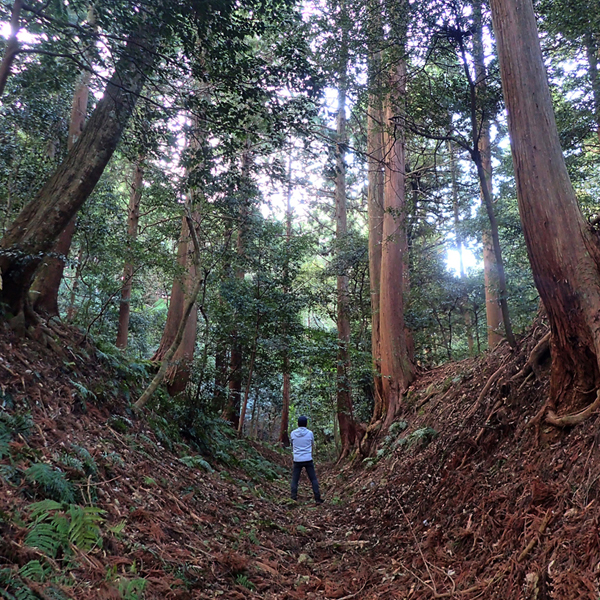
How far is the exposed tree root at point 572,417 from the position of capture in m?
3.94

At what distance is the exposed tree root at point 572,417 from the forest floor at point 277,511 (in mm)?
75

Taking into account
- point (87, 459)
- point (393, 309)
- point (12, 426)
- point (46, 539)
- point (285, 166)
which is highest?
point (285, 166)

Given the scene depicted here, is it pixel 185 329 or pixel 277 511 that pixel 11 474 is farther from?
pixel 185 329

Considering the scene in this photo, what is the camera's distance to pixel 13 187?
30.3ft

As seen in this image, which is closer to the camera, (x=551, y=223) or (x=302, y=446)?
(x=551, y=223)

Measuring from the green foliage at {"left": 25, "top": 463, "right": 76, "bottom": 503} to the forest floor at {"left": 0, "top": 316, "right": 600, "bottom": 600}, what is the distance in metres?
0.01

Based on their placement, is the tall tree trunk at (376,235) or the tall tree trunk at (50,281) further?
the tall tree trunk at (376,235)

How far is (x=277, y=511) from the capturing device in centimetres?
755

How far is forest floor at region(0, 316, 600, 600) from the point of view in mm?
3070

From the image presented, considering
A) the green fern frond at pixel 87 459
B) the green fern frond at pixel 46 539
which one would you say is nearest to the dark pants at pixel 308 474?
the green fern frond at pixel 87 459

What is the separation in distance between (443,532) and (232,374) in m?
9.83

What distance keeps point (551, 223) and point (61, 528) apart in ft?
16.7

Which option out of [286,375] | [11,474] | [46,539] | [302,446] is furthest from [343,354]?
[46,539]

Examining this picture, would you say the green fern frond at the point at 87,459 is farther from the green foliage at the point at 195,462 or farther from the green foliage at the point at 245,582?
the green foliage at the point at 195,462
